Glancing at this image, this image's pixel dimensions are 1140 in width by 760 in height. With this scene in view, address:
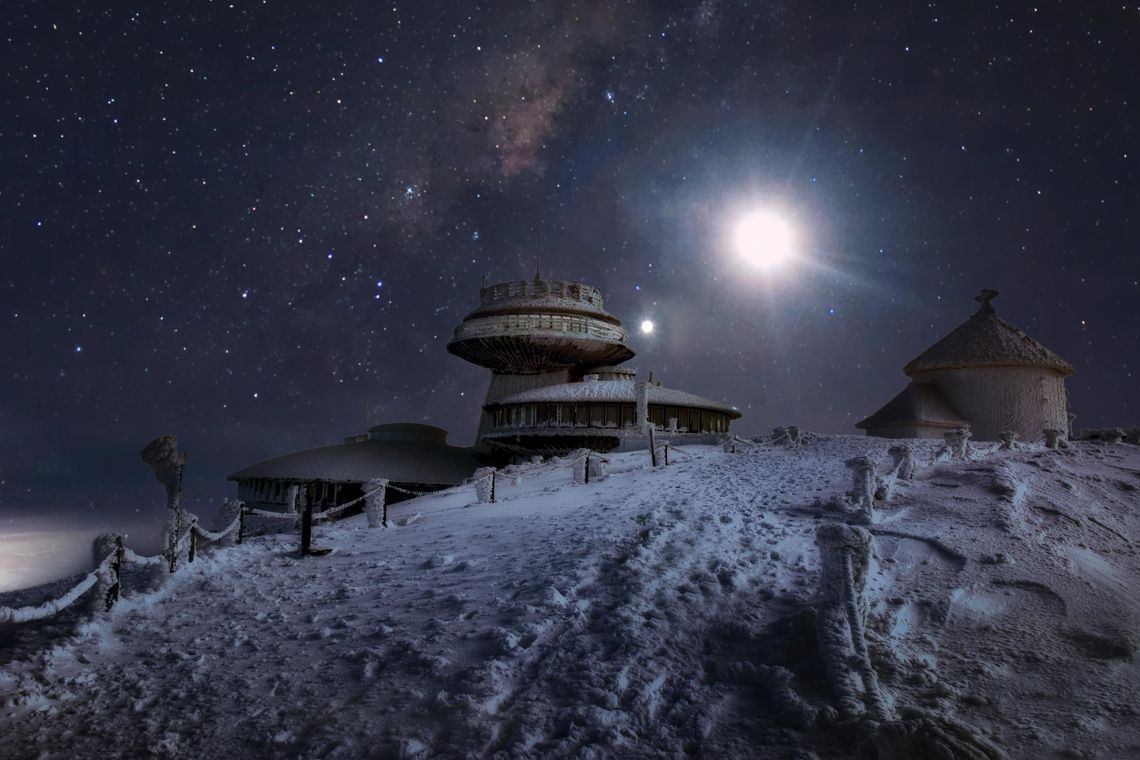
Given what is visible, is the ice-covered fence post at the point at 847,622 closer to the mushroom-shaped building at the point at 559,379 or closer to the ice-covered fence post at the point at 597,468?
the ice-covered fence post at the point at 597,468

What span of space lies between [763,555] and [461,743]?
4.95 meters

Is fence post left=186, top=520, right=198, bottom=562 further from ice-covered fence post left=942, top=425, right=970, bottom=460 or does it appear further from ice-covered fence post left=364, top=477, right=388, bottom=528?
ice-covered fence post left=942, top=425, right=970, bottom=460

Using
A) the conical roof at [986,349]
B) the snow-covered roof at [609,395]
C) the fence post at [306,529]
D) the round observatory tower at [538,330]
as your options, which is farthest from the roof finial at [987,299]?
the fence post at [306,529]

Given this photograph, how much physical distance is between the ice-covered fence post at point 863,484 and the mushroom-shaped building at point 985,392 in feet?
62.7

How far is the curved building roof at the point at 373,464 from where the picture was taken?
38219 mm

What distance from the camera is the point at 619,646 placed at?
6.59 meters

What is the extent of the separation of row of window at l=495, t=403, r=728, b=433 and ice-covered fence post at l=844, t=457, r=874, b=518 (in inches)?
890

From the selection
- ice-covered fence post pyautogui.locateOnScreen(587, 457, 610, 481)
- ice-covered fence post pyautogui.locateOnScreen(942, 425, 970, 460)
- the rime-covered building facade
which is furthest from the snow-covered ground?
the rime-covered building facade

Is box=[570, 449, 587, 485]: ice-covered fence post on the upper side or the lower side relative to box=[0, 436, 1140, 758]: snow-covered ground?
upper

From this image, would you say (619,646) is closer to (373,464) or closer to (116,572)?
(116,572)

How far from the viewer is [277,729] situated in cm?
563

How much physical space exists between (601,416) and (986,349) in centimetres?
1756

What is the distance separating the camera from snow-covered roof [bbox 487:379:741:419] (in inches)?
1356

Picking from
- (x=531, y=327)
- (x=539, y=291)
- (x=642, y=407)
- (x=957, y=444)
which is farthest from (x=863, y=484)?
(x=539, y=291)
